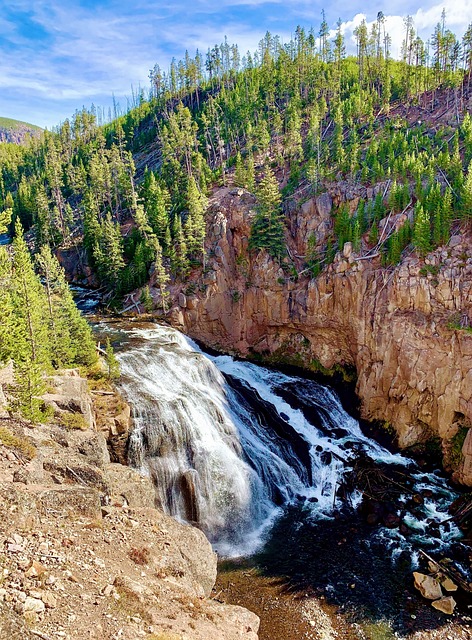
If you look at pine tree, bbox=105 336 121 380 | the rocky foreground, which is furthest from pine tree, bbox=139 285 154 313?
the rocky foreground

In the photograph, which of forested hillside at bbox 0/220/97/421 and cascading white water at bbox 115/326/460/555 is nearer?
forested hillside at bbox 0/220/97/421

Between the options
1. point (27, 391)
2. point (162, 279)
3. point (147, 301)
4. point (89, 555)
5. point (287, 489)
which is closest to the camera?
point (89, 555)

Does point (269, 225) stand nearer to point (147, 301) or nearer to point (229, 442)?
point (147, 301)

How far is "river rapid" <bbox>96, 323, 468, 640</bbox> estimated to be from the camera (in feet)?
73.7

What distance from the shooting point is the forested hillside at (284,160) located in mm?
45250

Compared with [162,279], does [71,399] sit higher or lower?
lower

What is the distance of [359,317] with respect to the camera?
39938mm

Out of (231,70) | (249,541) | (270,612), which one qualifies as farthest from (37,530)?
(231,70)

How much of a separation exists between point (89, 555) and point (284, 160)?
63828mm

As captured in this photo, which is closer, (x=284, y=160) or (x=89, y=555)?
(x=89, y=555)

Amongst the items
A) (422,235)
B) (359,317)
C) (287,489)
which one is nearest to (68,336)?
(287,489)

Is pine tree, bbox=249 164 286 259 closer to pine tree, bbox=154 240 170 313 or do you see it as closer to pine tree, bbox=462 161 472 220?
pine tree, bbox=154 240 170 313

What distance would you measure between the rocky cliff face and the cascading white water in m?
4.46

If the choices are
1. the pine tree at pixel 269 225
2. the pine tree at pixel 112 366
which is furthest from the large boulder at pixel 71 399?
the pine tree at pixel 269 225
